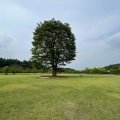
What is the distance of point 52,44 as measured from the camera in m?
27.0

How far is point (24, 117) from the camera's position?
20.7 feet

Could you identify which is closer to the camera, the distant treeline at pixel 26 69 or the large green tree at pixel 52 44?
the large green tree at pixel 52 44

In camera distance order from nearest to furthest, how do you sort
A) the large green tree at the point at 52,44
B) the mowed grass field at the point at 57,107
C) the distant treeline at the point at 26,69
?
the mowed grass field at the point at 57,107 → the large green tree at the point at 52,44 → the distant treeline at the point at 26,69

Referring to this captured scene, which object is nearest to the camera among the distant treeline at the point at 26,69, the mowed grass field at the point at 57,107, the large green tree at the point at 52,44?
the mowed grass field at the point at 57,107

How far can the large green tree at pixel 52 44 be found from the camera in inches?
1050

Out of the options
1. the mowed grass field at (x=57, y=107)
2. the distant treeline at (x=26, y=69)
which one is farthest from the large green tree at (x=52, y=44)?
the distant treeline at (x=26, y=69)

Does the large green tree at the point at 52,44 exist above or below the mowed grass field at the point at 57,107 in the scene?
above

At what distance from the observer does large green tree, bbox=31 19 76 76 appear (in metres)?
26.7

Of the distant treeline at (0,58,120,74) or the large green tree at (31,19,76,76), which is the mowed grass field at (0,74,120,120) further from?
the distant treeline at (0,58,120,74)

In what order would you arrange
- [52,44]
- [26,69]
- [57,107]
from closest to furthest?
[57,107], [52,44], [26,69]

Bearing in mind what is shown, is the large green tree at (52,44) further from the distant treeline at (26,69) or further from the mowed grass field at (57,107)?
the distant treeline at (26,69)

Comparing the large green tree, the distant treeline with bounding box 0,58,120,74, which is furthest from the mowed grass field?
the distant treeline with bounding box 0,58,120,74

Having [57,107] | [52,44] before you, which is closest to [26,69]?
[52,44]

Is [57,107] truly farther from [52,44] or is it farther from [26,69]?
[26,69]
